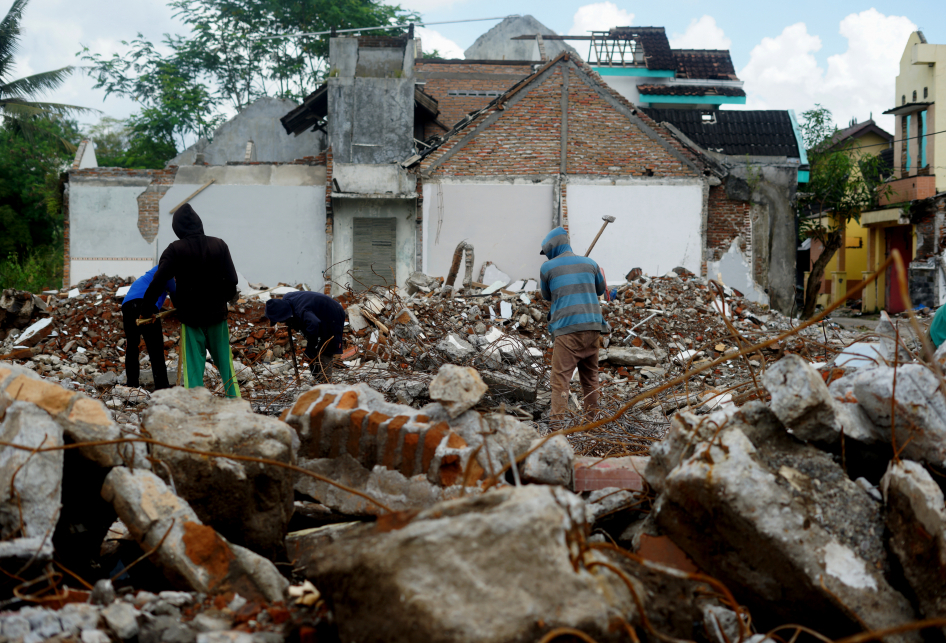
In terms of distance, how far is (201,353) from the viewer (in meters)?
4.79

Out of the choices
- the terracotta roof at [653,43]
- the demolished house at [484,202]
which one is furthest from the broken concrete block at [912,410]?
the terracotta roof at [653,43]

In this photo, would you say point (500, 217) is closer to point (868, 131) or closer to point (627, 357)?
point (627, 357)

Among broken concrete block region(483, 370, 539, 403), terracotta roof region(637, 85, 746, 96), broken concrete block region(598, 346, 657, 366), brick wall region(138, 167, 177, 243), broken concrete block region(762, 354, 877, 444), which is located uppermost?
terracotta roof region(637, 85, 746, 96)

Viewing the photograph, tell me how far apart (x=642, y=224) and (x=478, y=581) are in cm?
1432

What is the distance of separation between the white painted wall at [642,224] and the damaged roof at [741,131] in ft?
9.42

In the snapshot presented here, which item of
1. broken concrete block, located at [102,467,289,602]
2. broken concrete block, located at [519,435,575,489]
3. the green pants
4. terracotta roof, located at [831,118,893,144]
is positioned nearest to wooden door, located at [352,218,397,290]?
the green pants

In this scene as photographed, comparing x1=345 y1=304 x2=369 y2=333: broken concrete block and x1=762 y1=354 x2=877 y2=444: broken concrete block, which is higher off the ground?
x1=762 y1=354 x2=877 y2=444: broken concrete block

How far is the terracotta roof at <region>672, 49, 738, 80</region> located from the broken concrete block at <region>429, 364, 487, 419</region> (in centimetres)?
2151

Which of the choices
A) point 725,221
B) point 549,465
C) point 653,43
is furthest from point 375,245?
point 653,43

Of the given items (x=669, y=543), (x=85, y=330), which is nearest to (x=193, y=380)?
(x=669, y=543)

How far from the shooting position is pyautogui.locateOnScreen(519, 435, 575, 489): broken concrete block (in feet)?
9.89

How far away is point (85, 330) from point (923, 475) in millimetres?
10876

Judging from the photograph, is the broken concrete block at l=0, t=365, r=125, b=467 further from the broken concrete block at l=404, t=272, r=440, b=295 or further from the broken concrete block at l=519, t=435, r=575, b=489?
the broken concrete block at l=404, t=272, r=440, b=295

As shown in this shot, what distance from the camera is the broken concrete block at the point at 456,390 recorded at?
314 cm
